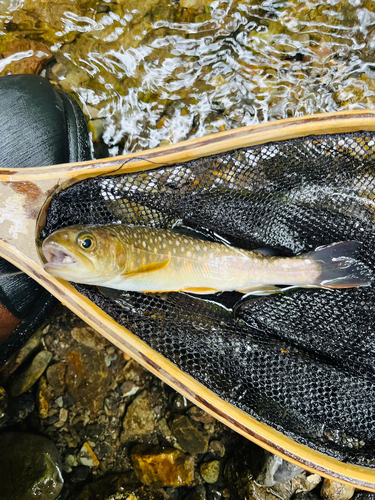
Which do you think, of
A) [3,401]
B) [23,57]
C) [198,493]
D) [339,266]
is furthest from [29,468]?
[23,57]

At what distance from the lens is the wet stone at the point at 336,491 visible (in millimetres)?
2902

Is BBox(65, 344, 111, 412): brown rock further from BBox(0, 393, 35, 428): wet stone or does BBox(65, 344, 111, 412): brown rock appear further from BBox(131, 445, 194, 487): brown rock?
BBox(131, 445, 194, 487): brown rock

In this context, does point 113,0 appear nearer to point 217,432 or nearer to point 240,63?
point 240,63

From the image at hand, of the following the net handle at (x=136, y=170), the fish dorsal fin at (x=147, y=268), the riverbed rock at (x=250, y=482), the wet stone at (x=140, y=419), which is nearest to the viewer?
the net handle at (x=136, y=170)

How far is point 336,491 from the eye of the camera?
2904 millimetres

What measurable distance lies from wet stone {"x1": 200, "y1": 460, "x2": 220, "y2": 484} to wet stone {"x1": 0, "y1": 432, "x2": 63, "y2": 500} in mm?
1211

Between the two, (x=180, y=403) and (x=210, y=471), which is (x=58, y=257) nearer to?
(x=180, y=403)

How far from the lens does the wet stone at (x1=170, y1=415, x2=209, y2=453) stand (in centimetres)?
302

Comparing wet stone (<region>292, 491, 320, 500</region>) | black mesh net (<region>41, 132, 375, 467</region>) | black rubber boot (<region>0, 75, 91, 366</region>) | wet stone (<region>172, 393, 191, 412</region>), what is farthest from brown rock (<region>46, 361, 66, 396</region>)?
wet stone (<region>292, 491, 320, 500</region>)

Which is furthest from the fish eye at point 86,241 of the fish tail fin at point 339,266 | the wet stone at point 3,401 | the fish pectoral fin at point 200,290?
the wet stone at point 3,401

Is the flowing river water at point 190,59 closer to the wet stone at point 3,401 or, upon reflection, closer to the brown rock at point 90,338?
the brown rock at point 90,338

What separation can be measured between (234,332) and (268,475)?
4.35 feet

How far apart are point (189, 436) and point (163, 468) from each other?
1.10 feet

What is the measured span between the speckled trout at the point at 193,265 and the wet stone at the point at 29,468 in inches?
72.0
